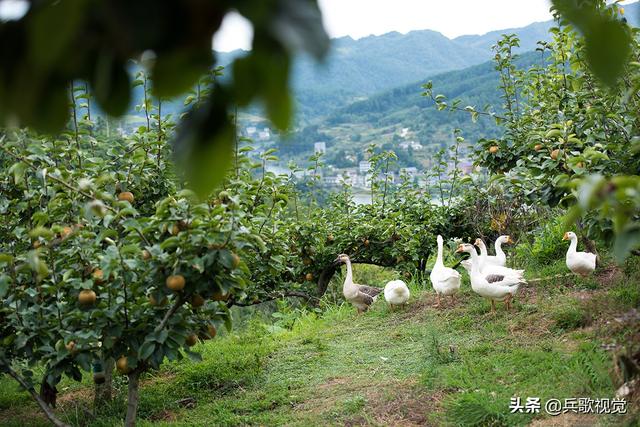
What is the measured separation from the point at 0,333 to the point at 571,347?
4.18 metres

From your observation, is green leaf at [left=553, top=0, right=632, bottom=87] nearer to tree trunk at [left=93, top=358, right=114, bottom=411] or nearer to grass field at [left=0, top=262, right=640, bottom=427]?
grass field at [left=0, top=262, right=640, bottom=427]

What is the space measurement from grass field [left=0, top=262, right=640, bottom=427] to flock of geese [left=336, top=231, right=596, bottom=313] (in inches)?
7.0

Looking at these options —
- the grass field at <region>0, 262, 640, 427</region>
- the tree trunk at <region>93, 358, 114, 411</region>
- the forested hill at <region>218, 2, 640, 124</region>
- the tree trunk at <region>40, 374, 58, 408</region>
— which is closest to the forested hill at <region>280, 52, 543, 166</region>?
the forested hill at <region>218, 2, 640, 124</region>

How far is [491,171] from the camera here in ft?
25.0

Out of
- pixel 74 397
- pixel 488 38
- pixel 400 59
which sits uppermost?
pixel 488 38

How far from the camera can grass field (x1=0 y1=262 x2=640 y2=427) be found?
176 inches

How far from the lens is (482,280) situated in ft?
21.4

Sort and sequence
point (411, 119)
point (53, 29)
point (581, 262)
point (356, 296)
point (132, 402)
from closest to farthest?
point (53, 29), point (132, 402), point (581, 262), point (356, 296), point (411, 119)

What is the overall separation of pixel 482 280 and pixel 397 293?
1361 mm

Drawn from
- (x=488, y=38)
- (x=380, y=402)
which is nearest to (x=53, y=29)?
(x=380, y=402)

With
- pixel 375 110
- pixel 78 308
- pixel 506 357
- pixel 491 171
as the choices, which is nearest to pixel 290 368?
pixel 506 357

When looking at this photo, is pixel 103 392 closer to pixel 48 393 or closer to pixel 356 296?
pixel 48 393

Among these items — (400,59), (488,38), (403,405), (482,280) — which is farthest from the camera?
(488,38)

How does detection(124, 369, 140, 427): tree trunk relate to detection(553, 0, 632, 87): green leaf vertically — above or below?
below
